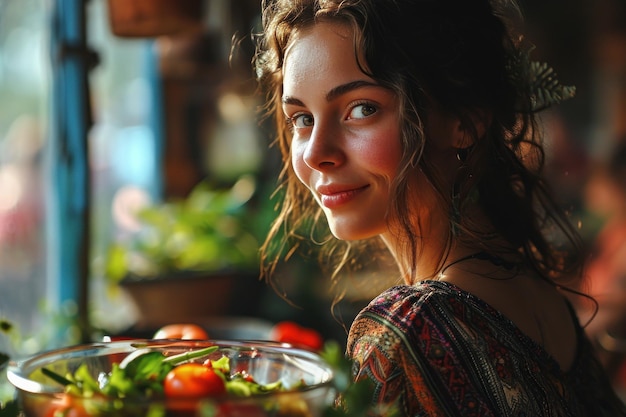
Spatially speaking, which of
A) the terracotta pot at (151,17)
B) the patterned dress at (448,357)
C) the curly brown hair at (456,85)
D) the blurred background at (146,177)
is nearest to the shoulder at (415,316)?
the patterned dress at (448,357)

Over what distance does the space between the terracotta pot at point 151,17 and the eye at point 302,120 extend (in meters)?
1.16

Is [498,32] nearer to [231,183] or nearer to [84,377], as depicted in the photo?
[84,377]

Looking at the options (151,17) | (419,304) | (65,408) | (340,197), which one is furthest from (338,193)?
(151,17)

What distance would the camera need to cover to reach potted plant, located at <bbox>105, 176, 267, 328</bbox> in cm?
283

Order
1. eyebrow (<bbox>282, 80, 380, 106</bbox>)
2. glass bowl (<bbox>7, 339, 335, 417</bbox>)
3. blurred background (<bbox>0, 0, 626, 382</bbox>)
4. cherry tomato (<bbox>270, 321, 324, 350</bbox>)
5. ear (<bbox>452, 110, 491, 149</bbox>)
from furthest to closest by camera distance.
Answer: blurred background (<bbox>0, 0, 626, 382</bbox>) < cherry tomato (<bbox>270, 321, 324, 350</bbox>) < ear (<bbox>452, 110, 491, 149</bbox>) < eyebrow (<bbox>282, 80, 380, 106</bbox>) < glass bowl (<bbox>7, 339, 335, 417</bbox>)

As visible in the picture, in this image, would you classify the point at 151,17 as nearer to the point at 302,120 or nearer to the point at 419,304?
the point at 302,120

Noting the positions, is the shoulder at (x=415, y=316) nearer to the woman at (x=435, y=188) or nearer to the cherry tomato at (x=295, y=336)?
the woman at (x=435, y=188)

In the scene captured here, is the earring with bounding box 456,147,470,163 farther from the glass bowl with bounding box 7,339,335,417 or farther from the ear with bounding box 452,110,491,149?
the glass bowl with bounding box 7,339,335,417

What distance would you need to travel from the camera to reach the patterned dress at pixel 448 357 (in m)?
0.97

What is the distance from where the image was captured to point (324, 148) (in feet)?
3.71

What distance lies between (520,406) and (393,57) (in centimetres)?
52

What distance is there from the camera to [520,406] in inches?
39.9

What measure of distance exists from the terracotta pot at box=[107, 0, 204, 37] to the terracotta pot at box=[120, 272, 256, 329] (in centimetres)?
90

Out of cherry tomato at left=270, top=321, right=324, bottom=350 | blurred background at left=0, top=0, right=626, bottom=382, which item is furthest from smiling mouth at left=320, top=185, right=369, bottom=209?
cherry tomato at left=270, top=321, right=324, bottom=350
